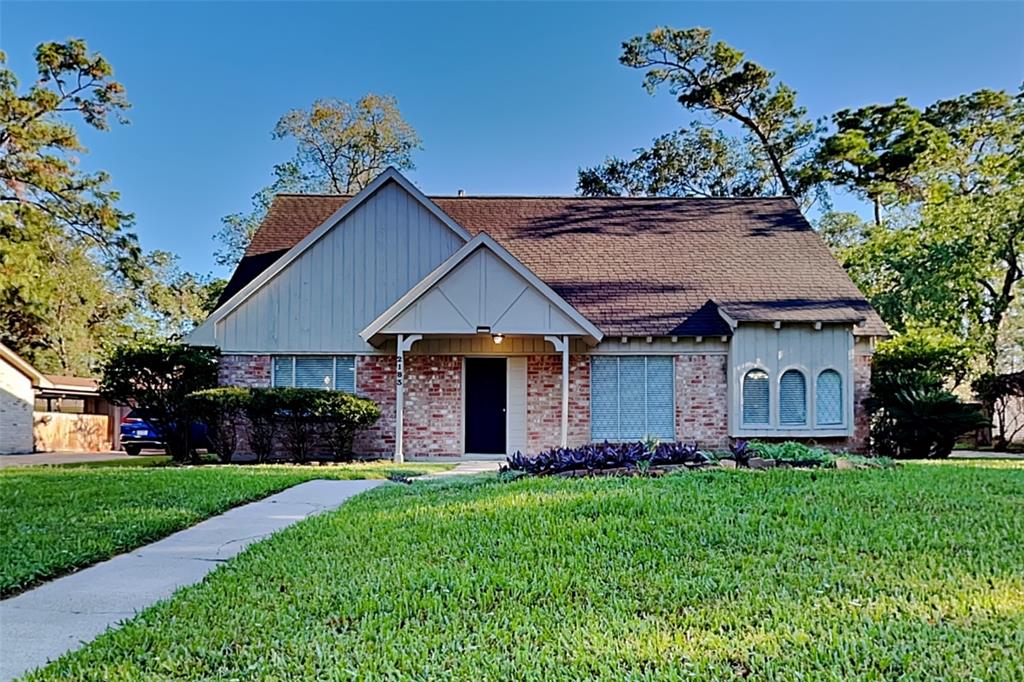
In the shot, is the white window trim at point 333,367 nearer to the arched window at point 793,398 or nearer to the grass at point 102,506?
the grass at point 102,506

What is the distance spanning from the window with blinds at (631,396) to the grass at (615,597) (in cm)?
850

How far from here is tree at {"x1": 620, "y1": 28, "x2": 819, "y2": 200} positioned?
94.7ft

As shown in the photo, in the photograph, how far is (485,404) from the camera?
1548cm

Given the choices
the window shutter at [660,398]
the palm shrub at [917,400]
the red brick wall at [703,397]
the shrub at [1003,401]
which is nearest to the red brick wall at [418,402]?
the window shutter at [660,398]

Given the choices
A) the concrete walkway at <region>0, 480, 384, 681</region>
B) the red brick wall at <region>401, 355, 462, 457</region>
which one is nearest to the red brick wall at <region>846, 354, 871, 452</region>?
the red brick wall at <region>401, 355, 462, 457</region>

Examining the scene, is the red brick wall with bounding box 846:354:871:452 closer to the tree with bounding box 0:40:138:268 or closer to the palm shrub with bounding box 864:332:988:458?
the palm shrub with bounding box 864:332:988:458

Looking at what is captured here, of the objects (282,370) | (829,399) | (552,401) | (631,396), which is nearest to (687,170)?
(829,399)

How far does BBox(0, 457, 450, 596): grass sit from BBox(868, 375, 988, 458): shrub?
9707mm

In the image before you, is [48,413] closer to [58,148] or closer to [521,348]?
[58,148]

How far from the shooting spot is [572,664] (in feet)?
10.8

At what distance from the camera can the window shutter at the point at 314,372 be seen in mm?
15312

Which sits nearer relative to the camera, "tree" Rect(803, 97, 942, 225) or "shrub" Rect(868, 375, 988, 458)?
"shrub" Rect(868, 375, 988, 458)

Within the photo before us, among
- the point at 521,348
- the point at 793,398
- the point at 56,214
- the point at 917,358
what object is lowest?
the point at 793,398

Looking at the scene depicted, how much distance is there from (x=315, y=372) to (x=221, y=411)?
2.20 meters
